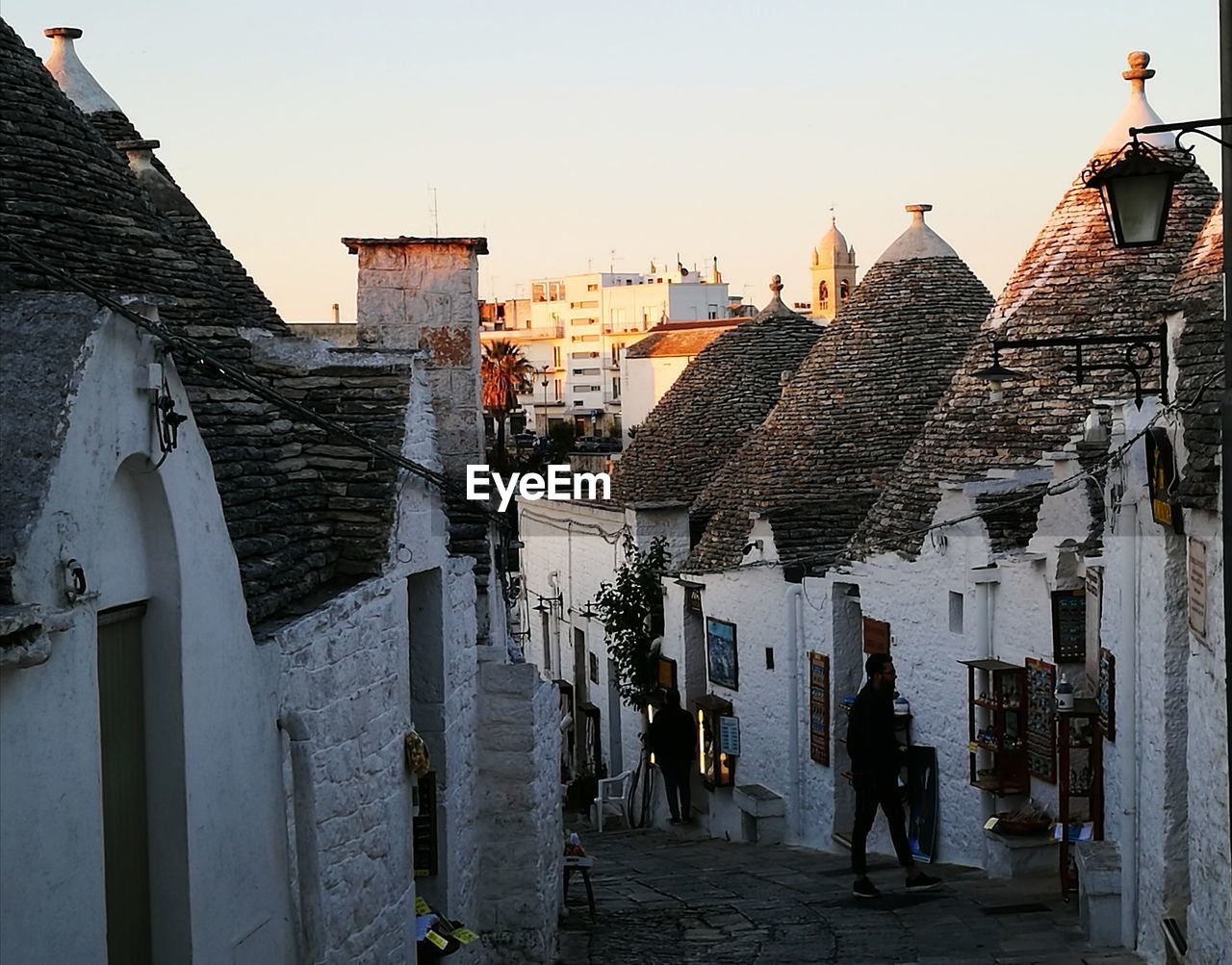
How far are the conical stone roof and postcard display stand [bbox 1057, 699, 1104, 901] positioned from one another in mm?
4189

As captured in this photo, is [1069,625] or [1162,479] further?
[1069,625]

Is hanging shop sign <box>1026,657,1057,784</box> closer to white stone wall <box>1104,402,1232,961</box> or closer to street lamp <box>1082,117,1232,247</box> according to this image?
white stone wall <box>1104,402,1232,961</box>

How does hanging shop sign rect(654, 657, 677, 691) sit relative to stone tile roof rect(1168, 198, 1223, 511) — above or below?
below

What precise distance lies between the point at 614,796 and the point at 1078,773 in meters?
11.8

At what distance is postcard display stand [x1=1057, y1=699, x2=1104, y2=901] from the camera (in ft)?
38.1

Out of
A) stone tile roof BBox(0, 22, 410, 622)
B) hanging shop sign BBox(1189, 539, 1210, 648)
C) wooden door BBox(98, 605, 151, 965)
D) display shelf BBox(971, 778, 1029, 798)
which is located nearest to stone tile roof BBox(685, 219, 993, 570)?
display shelf BBox(971, 778, 1029, 798)

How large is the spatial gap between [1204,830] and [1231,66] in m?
3.73

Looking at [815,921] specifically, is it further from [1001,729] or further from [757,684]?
[757,684]

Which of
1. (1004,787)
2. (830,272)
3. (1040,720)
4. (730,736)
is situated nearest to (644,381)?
(830,272)

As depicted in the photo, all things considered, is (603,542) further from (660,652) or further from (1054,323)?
(1054,323)

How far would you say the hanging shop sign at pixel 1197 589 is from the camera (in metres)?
8.27

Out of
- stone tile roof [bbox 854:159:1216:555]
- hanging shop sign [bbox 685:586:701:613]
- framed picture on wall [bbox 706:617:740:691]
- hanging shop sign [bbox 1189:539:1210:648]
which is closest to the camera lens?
hanging shop sign [bbox 1189:539:1210:648]

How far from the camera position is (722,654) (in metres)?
21.1

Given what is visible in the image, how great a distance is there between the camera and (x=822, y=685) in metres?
18.4
